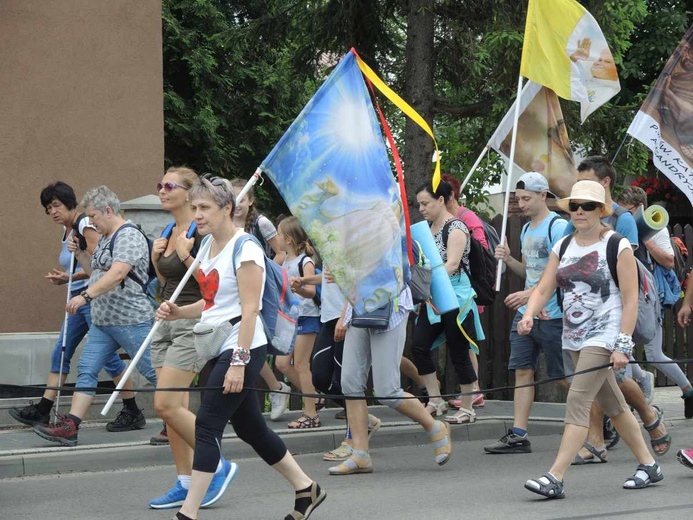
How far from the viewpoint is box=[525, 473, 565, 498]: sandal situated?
6.30 meters

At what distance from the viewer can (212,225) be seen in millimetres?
5758

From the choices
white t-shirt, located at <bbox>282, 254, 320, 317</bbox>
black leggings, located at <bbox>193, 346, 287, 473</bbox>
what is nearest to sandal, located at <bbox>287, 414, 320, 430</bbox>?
white t-shirt, located at <bbox>282, 254, 320, 317</bbox>

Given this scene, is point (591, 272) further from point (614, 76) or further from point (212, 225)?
point (614, 76)

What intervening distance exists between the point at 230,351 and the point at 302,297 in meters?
3.74

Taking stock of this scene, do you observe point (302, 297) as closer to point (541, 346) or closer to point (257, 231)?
point (257, 231)

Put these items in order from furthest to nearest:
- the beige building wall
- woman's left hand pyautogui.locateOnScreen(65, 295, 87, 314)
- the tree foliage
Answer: the tree foliage → the beige building wall → woman's left hand pyautogui.locateOnScreen(65, 295, 87, 314)

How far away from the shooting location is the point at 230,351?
18.6 ft

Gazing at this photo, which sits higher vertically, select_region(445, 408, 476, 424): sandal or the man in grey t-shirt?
the man in grey t-shirt

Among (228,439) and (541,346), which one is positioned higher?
(541,346)

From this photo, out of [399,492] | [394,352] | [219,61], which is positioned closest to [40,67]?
[394,352]

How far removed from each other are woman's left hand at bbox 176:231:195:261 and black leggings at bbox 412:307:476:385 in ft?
9.60

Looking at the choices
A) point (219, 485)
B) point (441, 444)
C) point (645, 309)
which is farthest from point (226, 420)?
point (645, 309)

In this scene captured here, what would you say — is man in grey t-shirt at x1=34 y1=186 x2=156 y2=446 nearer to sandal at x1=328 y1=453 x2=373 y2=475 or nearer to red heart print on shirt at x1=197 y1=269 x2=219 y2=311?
sandal at x1=328 y1=453 x2=373 y2=475

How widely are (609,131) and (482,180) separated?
204cm
